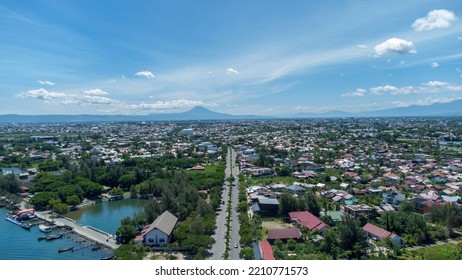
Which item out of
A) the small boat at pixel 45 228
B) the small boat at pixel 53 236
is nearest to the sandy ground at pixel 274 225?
the small boat at pixel 53 236

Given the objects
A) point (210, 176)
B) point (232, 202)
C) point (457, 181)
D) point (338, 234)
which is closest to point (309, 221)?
point (338, 234)

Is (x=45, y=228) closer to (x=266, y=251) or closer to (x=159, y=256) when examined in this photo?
(x=159, y=256)

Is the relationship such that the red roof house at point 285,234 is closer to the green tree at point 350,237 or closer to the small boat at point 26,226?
the green tree at point 350,237

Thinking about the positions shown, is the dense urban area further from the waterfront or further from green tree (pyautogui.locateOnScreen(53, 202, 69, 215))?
the waterfront

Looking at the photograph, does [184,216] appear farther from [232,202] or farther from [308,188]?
[308,188]

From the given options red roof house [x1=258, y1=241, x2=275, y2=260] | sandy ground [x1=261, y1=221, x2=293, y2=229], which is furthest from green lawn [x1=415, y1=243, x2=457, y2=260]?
sandy ground [x1=261, y1=221, x2=293, y2=229]

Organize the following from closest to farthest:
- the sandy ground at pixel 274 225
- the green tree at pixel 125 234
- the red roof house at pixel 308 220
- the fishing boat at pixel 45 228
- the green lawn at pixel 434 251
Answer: the green lawn at pixel 434 251
the green tree at pixel 125 234
the red roof house at pixel 308 220
the sandy ground at pixel 274 225
the fishing boat at pixel 45 228

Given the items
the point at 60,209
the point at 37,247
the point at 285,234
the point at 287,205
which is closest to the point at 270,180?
the point at 287,205
